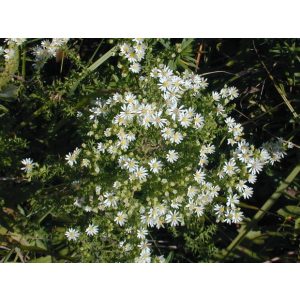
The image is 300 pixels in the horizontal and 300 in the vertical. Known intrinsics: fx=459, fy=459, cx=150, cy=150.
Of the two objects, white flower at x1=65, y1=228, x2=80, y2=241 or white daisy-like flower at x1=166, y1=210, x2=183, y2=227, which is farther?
white flower at x1=65, y1=228, x2=80, y2=241

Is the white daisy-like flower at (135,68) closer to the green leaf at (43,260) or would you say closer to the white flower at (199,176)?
the white flower at (199,176)

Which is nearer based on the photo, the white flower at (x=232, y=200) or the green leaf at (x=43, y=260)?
the white flower at (x=232, y=200)

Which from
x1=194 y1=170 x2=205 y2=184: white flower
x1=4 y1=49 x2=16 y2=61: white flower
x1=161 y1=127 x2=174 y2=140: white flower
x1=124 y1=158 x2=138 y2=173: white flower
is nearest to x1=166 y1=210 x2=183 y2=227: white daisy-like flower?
x1=194 y1=170 x2=205 y2=184: white flower

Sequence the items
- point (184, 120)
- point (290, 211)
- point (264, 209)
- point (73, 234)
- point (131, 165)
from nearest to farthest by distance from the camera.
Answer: point (131, 165) → point (184, 120) → point (73, 234) → point (264, 209) → point (290, 211)

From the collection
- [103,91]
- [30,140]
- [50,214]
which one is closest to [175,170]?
[103,91]

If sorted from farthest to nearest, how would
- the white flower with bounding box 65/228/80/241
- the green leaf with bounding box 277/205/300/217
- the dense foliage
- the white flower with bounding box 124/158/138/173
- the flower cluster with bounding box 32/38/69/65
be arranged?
the green leaf with bounding box 277/205/300/217 → the flower cluster with bounding box 32/38/69/65 → the white flower with bounding box 65/228/80/241 → the dense foliage → the white flower with bounding box 124/158/138/173

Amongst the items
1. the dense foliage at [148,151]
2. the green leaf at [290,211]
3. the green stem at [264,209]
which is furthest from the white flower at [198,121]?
the green leaf at [290,211]

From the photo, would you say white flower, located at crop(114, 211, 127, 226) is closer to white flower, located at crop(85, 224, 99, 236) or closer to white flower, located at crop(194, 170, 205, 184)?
white flower, located at crop(85, 224, 99, 236)

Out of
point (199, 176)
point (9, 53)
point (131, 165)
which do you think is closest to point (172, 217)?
point (199, 176)

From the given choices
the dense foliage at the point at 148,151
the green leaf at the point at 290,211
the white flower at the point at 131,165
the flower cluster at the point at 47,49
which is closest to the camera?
the white flower at the point at 131,165

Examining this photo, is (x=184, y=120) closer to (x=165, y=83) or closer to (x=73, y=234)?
(x=165, y=83)

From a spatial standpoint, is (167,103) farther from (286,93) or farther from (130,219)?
(286,93)
